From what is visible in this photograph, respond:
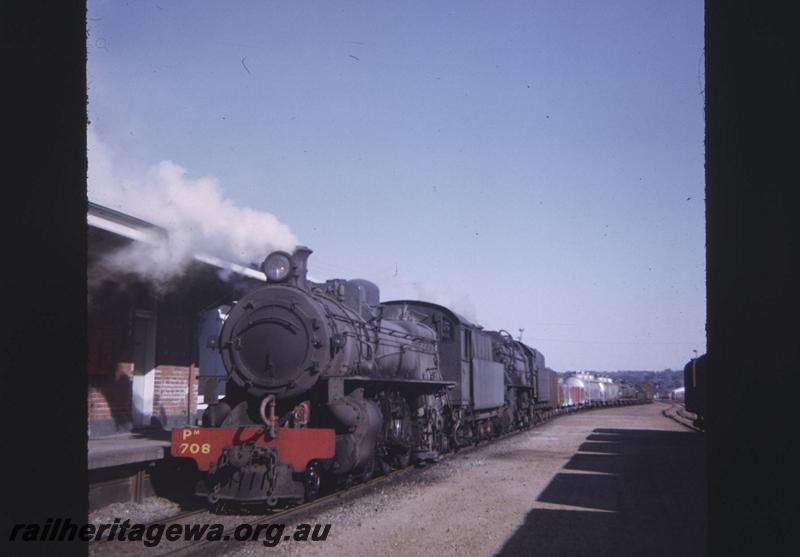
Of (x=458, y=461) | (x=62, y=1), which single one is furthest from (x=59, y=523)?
(x=458, y=461)

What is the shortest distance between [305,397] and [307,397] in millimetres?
34

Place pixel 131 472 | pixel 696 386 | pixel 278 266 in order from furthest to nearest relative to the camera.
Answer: pixel 696 386, pixel 278 266, pixel 131 472

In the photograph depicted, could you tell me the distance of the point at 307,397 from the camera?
1074 cm

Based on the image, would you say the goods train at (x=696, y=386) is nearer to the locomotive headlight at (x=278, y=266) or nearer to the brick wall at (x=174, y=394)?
the locomotive headlight at (x=278, y=266)

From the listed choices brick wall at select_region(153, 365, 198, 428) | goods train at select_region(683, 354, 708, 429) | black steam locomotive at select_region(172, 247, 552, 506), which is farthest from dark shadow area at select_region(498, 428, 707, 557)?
brick wall at select_region(153, 365, 198, 428)

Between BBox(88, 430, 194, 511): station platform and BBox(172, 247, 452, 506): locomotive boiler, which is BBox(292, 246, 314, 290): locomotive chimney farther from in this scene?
BBox(88, 430, 194, 511): station platform

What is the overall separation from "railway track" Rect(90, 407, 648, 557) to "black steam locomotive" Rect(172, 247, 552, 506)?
230 millimetres

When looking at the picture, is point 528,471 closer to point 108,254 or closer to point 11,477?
point 108,254

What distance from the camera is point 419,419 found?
1435cm

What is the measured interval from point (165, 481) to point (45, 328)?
10.6m

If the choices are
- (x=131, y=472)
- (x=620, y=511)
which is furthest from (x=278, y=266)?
(x=620, y=511)

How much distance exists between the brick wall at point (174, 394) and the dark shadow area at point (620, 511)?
9565 millimetres

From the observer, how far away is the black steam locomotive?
953 cm

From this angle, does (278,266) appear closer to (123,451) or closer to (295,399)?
(295,399)
